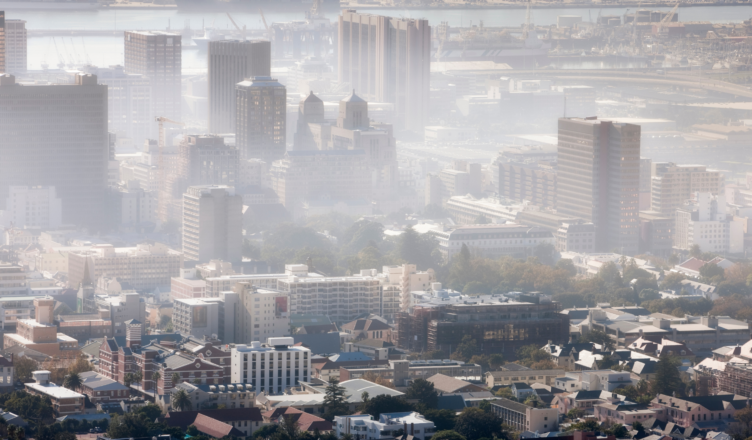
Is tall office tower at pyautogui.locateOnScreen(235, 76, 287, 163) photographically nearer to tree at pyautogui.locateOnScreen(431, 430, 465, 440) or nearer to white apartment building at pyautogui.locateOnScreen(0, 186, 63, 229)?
white apartment building at pyautogui.locateOnScreen(0, 186, 63, 229)

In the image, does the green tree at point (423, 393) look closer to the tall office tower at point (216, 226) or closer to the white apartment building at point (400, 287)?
the white apartment building at point (400, 287)

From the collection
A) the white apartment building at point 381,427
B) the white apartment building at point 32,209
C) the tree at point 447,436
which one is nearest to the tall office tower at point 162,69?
the white apartment building at point 32,209

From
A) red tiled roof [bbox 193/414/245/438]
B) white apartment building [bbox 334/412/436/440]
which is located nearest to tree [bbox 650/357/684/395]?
white apartment building [bbox 334/412/436/440]

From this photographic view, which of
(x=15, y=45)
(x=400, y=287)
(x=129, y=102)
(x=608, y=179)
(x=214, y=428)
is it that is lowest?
(x=214, y=428)

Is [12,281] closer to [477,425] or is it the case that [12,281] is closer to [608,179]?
[477,425]

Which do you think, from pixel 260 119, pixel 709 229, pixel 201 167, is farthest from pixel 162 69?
pixel 709 229

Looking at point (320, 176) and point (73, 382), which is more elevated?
point (320, 176)
